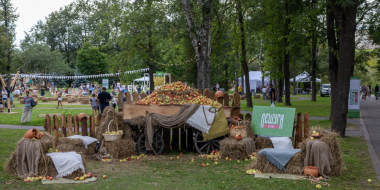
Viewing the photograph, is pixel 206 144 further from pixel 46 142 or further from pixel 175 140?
pixel 46 142

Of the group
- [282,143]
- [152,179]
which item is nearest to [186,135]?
[282,143]

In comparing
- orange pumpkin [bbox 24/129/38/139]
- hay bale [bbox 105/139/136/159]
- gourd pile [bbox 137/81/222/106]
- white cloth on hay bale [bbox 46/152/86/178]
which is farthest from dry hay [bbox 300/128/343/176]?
orange pumpkin [bbox 24/129/38/139]

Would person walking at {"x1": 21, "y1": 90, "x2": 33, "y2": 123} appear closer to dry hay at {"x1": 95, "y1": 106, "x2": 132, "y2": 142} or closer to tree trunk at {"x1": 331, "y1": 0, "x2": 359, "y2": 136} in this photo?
dry hay at {"x1": 95, "y1": 106, "x2": 132, "y2": 142}

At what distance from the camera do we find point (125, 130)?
11.6 meters

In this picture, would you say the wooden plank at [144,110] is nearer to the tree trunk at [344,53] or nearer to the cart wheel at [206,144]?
the cart wheel at [206,144]

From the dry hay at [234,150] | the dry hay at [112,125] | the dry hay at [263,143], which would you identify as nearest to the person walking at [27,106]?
the dry hay at [112,125]

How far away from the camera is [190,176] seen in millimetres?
8766

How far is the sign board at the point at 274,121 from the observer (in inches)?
463

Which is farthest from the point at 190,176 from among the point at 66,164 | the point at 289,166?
the point at 66,164

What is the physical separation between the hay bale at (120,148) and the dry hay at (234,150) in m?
2.63

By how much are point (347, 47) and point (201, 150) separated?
277 inches

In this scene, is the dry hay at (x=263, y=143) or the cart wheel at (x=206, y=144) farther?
the cart wheel at (x=206, y=144)

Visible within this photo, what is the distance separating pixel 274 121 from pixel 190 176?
4.19 meters

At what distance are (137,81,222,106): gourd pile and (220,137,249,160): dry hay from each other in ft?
5.79
